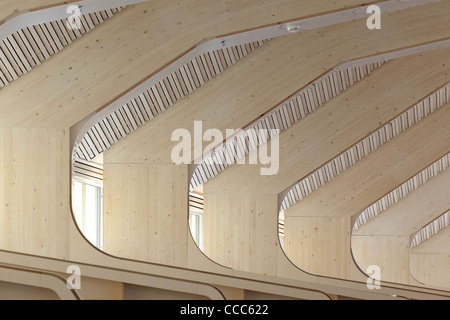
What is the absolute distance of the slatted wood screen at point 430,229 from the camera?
64.3 ft

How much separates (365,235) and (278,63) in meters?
8.17

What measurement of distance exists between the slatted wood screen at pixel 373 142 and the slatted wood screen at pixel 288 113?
1.48m

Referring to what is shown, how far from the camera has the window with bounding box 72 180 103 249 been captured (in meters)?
12.9

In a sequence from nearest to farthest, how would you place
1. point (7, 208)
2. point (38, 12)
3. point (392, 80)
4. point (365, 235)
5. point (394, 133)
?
point (38, 12), point (7, 208), point (392, 80), point (394, 133), point (365, 235)

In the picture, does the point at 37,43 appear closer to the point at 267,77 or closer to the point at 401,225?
the point at 267,77

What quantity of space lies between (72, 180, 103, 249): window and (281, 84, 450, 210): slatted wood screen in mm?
3260

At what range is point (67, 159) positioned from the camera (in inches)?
319

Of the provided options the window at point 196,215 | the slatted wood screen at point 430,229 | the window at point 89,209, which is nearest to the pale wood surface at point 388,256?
the slatted wood screen at point 430,229

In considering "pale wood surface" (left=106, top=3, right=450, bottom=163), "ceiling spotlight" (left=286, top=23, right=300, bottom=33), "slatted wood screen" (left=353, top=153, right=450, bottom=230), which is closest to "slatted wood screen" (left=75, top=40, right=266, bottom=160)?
"pale wood surface" (left=106, top=3, right=450, bottom=163)

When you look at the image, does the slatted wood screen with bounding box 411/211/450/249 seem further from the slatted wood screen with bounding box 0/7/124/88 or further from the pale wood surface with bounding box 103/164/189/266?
the slatted wood screen with bounding box 0/7/124/88

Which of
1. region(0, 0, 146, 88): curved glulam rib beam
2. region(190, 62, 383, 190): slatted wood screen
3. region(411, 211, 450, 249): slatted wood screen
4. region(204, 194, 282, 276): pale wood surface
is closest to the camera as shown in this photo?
region(0, 0, 146, 88): curved glulam rib beam
